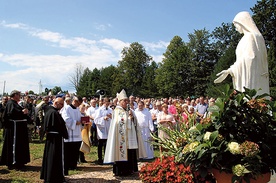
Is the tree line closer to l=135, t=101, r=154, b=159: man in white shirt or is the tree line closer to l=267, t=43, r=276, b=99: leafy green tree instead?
l=267, t=43, r=276, b=99: leafy green tree

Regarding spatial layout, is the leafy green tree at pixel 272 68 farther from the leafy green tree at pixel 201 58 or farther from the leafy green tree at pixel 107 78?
the leafy green tree at pixel 107 78

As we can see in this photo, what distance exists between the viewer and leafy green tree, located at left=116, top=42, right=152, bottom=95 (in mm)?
59875

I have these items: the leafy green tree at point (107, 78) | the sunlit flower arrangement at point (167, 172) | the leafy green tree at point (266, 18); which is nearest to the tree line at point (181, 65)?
the leafy green tree at point (266, 18)

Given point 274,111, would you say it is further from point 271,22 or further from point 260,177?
point 271,22

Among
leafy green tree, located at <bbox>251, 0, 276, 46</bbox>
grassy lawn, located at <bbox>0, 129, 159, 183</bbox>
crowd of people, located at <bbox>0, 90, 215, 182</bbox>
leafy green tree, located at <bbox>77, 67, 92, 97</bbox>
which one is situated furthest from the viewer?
leafy green tree, located at <bbox>77, 67, 92, 97</bbox>

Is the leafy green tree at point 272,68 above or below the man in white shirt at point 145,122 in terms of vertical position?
above

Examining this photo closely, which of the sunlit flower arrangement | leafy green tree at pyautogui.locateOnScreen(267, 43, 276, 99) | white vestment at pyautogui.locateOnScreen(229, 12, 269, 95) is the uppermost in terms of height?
leafy green tree at pyautogui.locateOnScreen(267, 43, 276, 99)

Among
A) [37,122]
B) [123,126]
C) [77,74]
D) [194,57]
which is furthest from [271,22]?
[77,74]

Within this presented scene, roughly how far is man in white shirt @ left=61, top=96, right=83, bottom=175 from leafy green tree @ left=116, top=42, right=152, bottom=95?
4998cm

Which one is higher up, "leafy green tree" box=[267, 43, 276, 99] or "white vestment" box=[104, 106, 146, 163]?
"leafy green tree" box=[267, 43, 276, 99]

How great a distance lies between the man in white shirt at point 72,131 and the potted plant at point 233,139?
19.0 ft

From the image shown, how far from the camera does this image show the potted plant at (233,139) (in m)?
2.54

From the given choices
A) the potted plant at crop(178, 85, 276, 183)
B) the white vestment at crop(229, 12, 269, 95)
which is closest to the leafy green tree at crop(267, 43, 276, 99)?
the white vestment at crop(229, 12, 269, 95)

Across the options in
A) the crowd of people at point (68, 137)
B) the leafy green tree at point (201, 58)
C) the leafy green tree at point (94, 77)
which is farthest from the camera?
the leafy green tree at point (94, 77)
